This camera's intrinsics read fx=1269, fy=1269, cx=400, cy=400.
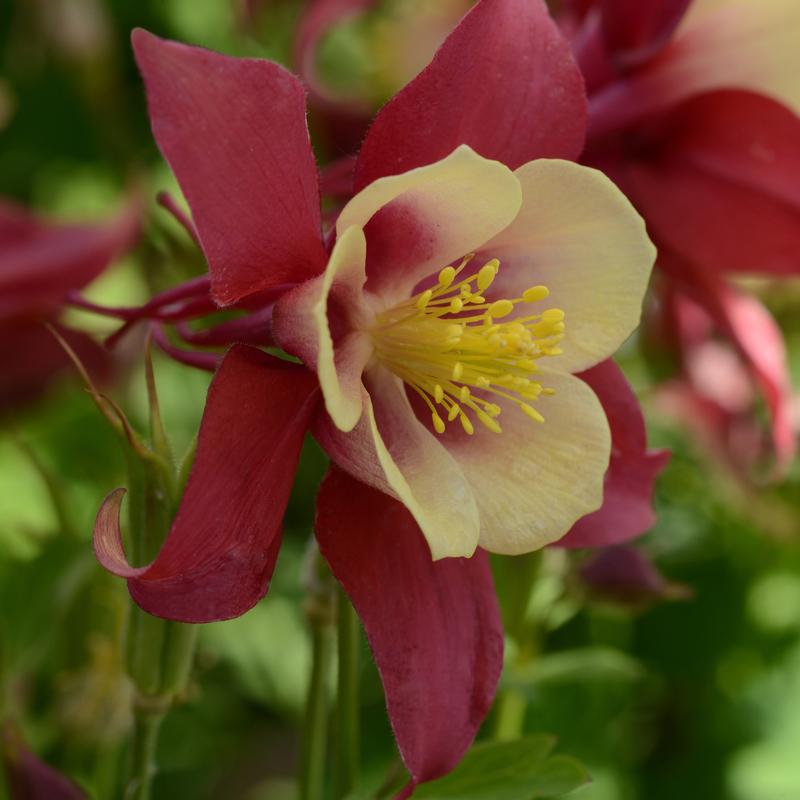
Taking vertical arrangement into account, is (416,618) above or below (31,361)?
above

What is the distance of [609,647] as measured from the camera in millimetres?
821

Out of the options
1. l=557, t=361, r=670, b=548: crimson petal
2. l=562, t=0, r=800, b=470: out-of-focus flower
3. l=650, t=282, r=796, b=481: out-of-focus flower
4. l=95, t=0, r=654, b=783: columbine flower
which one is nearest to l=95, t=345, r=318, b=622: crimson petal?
l=95, t=0, r=654, b=783: columbine flower

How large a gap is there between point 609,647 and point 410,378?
411 millimetres

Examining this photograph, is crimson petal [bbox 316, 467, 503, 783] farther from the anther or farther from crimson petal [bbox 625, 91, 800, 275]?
crimson petal [bbox 625, 91, 800, 275]

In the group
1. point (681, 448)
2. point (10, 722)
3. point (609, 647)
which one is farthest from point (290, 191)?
point (681, 448)

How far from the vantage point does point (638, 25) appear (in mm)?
598

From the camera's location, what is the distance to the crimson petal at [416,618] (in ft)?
1.38

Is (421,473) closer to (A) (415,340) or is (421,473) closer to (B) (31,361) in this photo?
(A) (415,340)

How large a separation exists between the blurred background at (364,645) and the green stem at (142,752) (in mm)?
110

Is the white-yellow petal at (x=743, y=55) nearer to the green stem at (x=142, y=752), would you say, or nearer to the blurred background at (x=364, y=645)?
the blurred background at (x=364, y=645)

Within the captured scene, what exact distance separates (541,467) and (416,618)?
73mm

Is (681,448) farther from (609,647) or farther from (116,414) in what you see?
(116,414)

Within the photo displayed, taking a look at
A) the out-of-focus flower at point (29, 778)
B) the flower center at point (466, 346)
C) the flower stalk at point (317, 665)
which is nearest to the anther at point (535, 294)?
the flower center at point (466, 346)

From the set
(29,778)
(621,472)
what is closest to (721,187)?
(621,472)
